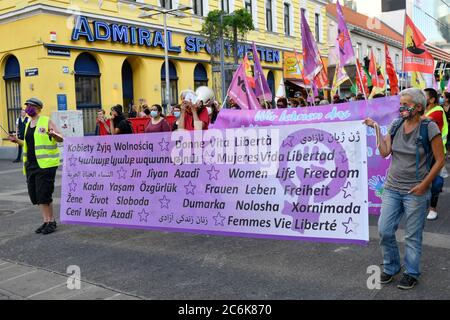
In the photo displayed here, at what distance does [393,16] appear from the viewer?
7481cm

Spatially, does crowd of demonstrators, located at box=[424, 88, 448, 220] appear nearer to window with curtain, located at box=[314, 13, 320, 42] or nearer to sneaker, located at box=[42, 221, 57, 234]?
sneaker, located at box=[42, 221, 57, 234]

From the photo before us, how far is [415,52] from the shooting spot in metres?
8.50

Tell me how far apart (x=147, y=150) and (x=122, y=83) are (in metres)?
16.4

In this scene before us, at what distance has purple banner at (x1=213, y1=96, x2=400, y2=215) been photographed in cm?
651

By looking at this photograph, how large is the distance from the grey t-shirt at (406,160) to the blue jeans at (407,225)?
0.28 feet

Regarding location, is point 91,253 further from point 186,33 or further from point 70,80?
point 186,33

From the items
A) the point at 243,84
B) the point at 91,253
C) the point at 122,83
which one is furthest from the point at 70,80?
the point at 91,253

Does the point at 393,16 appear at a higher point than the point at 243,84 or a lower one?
higher

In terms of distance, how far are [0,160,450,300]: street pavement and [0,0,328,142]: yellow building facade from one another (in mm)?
12447

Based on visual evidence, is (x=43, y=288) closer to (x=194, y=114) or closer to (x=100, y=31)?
(x=194, y=114)

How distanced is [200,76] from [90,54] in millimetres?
7320

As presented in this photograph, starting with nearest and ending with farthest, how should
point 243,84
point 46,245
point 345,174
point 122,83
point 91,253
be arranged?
1. point 345,174
2. point 91,253
3. point 46,245
4. point 243,84
5. point 122,83

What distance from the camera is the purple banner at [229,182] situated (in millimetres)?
4449

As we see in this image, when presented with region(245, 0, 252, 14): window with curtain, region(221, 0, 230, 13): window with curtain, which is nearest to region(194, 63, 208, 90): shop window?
region(221, 0, 230, 13): window with curtain
